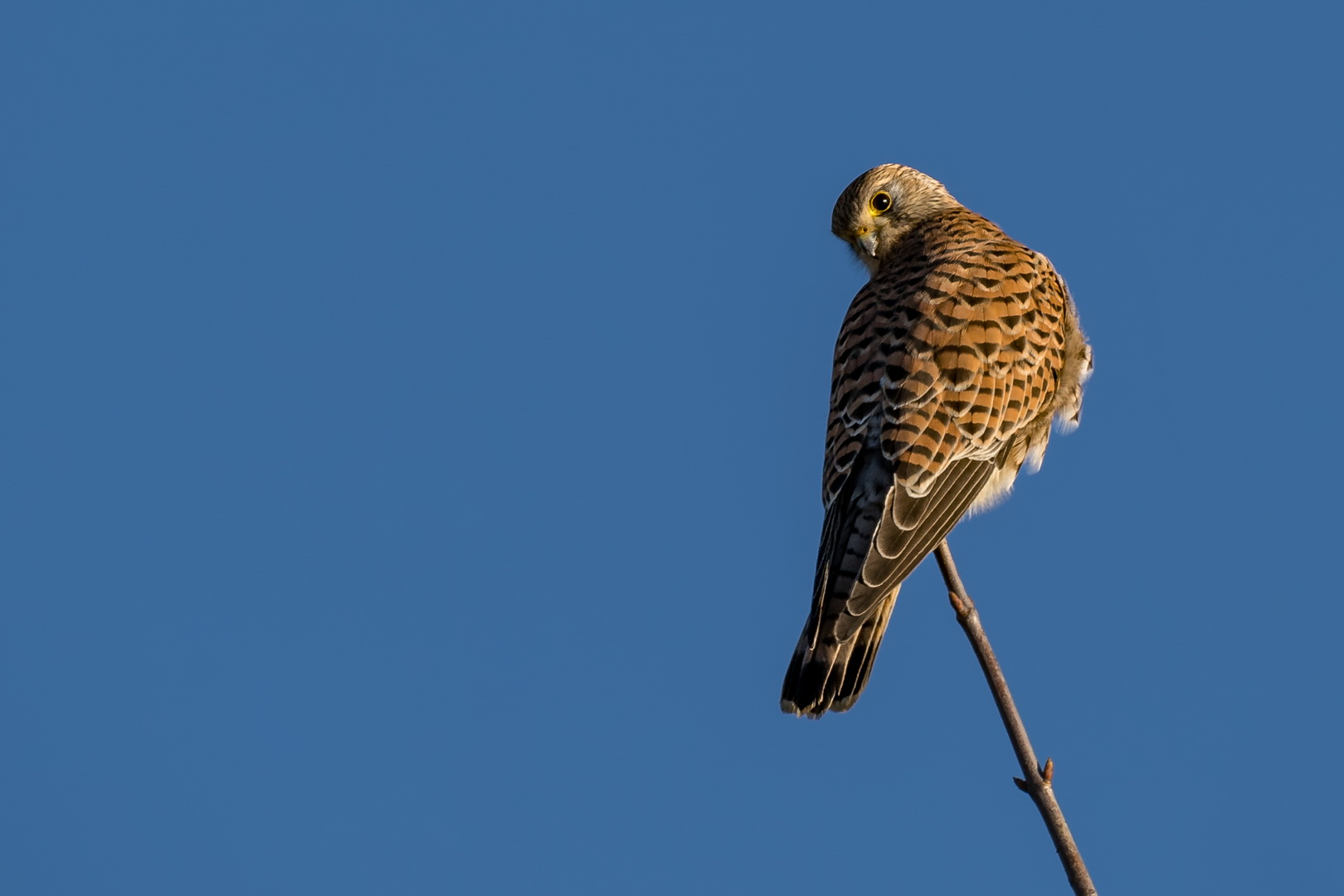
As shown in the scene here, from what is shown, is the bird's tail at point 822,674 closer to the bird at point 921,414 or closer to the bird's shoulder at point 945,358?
the bird at point 921,414

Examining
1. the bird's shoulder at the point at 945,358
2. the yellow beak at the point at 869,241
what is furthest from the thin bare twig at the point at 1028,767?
the yellow beak at the point at 869,241

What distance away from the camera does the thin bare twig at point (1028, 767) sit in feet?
8.87

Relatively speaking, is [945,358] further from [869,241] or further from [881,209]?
[881,209]

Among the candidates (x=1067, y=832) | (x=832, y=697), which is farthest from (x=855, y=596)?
(x=1067, y=832)

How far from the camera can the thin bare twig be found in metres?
2.70

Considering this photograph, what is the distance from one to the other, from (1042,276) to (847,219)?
0.93m

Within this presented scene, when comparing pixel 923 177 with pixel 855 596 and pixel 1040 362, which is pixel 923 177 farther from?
pixel 855 596

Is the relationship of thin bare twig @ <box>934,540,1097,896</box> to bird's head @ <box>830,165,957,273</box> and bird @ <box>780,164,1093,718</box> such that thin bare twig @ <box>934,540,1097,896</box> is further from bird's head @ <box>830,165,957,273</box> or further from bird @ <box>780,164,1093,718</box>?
bird's head @ <box>830,165,957,273</box>

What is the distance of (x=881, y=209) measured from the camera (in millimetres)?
5637

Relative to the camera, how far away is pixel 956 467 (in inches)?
166

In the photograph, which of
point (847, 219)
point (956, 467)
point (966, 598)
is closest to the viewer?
point (966, 598)

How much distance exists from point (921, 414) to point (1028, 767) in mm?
1532

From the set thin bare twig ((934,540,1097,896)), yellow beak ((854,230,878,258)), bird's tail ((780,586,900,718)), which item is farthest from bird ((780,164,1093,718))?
thin bare twig ((934,540,1097,896))

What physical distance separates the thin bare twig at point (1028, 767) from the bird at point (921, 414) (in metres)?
0.57
